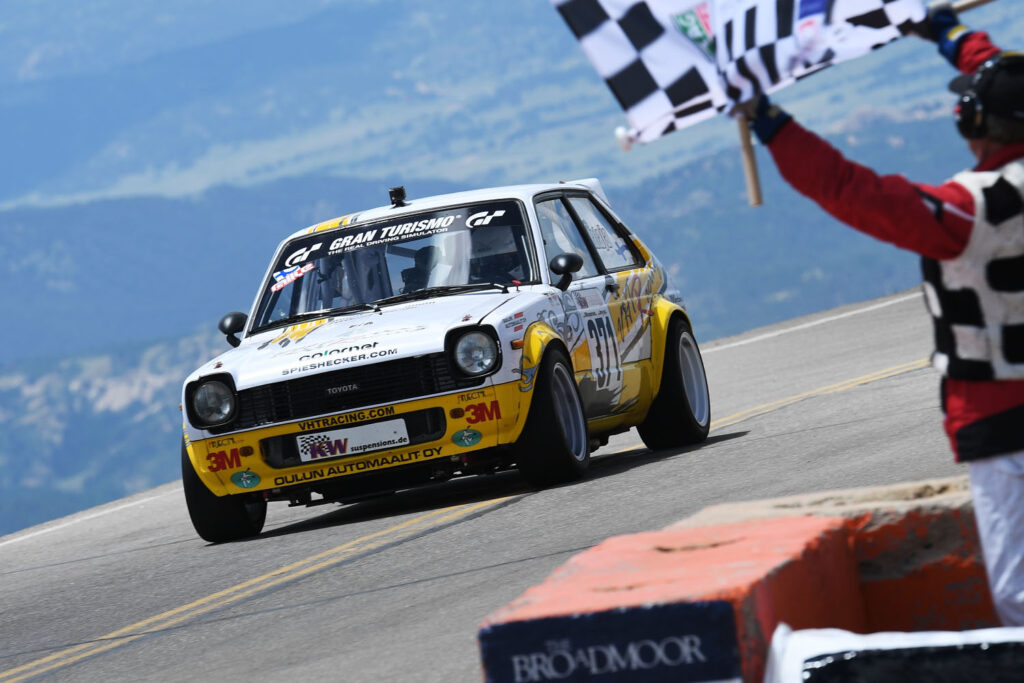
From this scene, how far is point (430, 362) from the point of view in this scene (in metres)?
8.99

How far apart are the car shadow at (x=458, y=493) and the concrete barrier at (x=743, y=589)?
5493 mm

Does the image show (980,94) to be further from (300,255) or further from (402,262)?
(300,255)

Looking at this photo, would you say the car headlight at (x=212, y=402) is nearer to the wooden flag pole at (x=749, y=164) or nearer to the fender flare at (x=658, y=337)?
the fender flare at (x=658, y=337)

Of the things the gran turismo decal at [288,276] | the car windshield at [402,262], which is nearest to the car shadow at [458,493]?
the car windshield at [402,262]

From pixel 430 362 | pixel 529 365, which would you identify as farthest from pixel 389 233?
pixel 529 365

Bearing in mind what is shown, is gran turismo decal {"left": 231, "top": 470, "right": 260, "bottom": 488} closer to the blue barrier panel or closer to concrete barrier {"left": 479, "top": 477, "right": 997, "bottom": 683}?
concrete barrier {"left": 479, "top": 477, "right": 997, "bottom": 683}

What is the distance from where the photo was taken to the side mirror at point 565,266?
9.70 metres

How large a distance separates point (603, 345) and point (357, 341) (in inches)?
65.6

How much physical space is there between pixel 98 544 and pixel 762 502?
830 centimetres

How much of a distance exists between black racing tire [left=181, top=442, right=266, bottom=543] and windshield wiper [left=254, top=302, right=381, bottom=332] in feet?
3.12

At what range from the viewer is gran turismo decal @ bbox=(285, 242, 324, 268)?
10531mm

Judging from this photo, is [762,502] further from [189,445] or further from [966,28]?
[189,445]

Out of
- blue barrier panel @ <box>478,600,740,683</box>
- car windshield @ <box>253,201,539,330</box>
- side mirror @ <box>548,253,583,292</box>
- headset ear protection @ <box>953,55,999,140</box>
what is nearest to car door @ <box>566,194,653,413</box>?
side mirror @ <box>548,253,583,292</box>

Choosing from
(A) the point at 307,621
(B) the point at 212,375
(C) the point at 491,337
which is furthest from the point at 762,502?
(B) the point at 212,375
